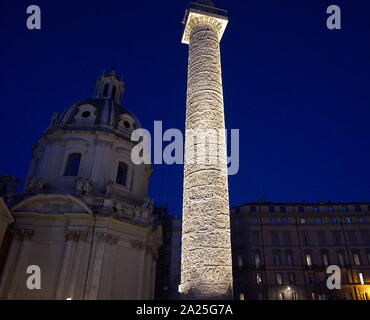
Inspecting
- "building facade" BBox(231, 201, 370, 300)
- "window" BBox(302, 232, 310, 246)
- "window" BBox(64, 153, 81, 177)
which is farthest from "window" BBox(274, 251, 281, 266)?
"window" BBox(64, 153, 81, 177)

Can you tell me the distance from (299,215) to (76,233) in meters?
24.3

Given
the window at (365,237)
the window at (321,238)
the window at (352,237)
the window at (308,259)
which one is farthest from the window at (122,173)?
the window at (365,237)

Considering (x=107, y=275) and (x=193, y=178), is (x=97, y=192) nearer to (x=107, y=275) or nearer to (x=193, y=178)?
(x=107, y=275)

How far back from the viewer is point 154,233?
21.5 m

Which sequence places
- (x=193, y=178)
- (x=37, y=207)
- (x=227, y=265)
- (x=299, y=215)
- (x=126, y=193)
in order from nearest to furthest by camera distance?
(x=227, y=265) < (x=193, y=178) < (x=37, y=207) < (x=126, y=193) < (x=299, y=215)

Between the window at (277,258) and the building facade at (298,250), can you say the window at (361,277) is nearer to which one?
the building facade at (298,250)

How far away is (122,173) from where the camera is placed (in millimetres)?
23750

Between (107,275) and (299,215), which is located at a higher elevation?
(299,215)

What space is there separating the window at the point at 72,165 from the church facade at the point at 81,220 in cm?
7

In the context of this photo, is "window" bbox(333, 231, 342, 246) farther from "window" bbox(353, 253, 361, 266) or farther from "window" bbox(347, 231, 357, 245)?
"window" bbox(353, 253, 361, 266)

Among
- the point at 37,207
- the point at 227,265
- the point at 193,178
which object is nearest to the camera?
the point at 227,265

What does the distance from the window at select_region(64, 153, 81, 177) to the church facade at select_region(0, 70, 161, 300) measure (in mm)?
69
